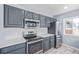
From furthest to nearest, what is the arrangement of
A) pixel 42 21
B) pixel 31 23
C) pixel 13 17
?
pixel 42 21, pixel 31 23, pixel 13 17

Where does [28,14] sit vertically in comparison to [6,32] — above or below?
above

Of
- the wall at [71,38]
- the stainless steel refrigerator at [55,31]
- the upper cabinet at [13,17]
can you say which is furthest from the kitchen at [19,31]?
the wall at [71,38]

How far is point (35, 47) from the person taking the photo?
3.00 meters

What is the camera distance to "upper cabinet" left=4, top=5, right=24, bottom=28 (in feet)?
7.50

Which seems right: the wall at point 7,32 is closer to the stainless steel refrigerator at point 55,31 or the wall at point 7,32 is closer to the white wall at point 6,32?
the white wall at point 6,32

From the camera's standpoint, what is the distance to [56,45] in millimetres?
4504

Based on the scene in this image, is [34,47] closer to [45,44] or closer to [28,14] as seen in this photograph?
[45,44]

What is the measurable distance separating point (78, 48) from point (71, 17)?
1.75m

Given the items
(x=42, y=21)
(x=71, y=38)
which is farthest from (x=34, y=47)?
(x=71, y=38)

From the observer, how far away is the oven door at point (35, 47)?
2718 millimetres

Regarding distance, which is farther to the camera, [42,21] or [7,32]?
[42,21]

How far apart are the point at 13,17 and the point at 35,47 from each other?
129 cm

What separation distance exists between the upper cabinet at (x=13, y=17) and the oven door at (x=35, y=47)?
2.38 ft
